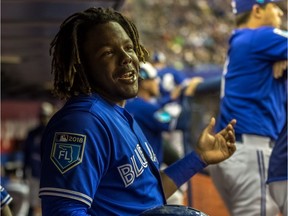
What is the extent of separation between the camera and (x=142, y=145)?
251 centimetres

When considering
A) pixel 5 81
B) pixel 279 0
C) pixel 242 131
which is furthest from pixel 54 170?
pixel 5 81

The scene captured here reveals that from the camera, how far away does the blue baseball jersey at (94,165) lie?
2188 millimetres

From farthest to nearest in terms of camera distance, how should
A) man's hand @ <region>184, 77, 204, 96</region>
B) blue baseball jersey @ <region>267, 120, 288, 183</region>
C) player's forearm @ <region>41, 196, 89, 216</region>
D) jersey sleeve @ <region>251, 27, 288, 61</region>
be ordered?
man's hand @ <region>184, 77, 204, 96</region>
jersey sleeve @ <region>251, 27, 288, 61</region>
blue baseball jersey @ <region>267, 120, 288, 183</region>
player's forearm @ <region>41, 196, 89, 216</region>

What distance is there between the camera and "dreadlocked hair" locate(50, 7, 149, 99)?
8.04 ft

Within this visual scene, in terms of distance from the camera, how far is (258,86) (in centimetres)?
389

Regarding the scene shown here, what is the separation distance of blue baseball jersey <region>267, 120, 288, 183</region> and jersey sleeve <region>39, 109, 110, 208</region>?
1565 mm

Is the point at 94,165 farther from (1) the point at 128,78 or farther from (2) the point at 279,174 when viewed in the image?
(2) the point at 279,174

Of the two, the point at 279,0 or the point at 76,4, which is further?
the point at 76,4

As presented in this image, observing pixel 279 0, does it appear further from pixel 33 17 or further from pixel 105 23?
pixel 33 17

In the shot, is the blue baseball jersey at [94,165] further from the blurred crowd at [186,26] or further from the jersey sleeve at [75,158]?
the blurred crowd at [186,26]

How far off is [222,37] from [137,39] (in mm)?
23104

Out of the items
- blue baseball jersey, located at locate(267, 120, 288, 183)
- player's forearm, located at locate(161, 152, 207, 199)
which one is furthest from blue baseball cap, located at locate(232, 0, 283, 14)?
player's forearm, located at locate(161, 152, 207, 199)

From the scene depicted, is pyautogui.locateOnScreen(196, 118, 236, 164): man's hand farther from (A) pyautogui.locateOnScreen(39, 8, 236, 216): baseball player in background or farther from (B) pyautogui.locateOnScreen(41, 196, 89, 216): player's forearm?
(B) pyautogui.locateOnScreen(41, 196, 89, 216): player's forearm

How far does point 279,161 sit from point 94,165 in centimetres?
164
